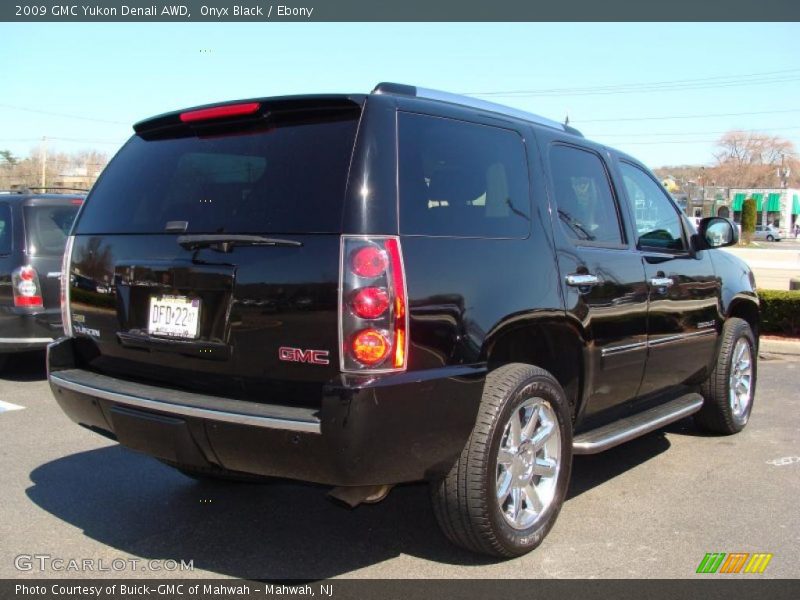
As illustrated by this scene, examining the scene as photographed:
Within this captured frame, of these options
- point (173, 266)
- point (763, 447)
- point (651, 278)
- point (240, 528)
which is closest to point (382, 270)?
point (173, 266)

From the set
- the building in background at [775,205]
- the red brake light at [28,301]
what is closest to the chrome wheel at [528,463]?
the red brake light at [28,301]

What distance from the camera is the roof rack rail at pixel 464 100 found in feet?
10.6

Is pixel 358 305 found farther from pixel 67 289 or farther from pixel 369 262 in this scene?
pixel 67 289

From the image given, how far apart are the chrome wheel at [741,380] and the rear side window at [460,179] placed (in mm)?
2701

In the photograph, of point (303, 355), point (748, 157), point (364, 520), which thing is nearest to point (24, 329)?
point (364, 520)

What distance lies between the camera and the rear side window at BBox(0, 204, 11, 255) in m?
7.04

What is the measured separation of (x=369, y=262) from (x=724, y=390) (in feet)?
11.6

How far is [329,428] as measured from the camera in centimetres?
274

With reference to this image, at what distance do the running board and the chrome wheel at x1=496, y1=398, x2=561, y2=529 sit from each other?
0.21 metres

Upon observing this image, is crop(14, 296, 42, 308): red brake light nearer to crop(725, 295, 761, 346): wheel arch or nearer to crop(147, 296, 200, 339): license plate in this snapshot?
crop(147, 296, 200, 339): license plate

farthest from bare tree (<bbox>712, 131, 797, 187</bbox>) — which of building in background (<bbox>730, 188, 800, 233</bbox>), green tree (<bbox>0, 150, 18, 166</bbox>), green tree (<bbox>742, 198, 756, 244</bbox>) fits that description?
green tree (<bbox>0, 150, 18, 166</bbox>)

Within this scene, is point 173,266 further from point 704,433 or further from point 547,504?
point 704,433

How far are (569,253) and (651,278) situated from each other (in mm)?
891

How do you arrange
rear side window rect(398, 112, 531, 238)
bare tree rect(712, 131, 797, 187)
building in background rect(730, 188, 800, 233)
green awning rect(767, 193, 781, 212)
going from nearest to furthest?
rear side window rect(398, 112, 531, 238)
building in background rect(730, 188, 800, 233)
green awning rect(767, 193, 781, 212)
bare tree rect(712, 131, 797, 187)
